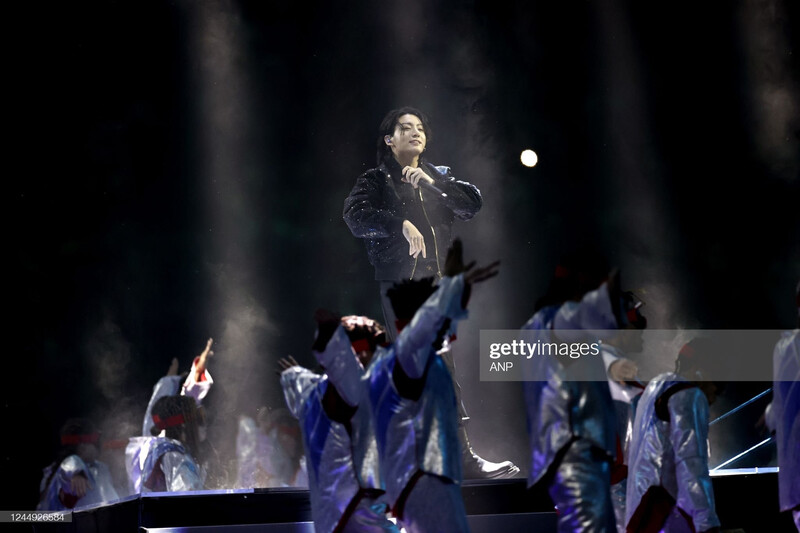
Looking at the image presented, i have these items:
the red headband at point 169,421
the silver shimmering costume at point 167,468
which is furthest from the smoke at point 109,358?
the silver shimmering costume at point 167,468

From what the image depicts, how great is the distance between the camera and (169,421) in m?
6.30

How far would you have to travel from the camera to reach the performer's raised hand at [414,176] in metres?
6.79

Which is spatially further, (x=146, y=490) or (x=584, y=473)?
(x=146, y=490)

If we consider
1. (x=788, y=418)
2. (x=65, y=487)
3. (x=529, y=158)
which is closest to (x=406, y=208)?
(x=529, y=158)

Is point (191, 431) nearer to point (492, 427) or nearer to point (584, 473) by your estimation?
point (492, 427)

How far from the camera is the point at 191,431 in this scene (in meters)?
6.45

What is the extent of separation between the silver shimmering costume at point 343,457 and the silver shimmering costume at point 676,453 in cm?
117

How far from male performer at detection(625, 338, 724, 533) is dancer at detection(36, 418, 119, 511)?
133 inches

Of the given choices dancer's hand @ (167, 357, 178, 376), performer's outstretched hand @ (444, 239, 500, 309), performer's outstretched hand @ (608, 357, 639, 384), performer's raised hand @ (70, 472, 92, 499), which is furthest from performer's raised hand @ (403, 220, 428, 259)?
performer's outstretched hand @ (444, 239, 500, 309)

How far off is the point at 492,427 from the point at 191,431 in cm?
261

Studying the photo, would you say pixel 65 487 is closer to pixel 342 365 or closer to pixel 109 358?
pixel 109 358

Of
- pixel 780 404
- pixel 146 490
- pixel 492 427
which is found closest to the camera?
pixel 780 404

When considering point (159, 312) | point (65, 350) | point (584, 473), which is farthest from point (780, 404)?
point (65, 350)

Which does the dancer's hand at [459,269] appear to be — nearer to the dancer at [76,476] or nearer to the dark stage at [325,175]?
the dancer at [76,476]
